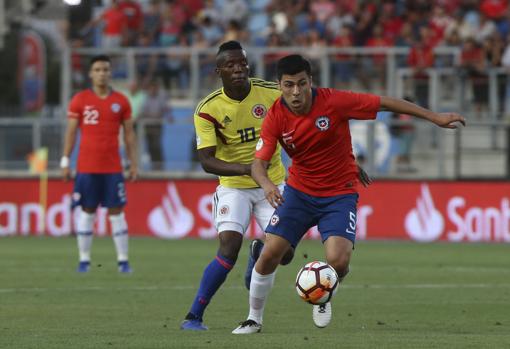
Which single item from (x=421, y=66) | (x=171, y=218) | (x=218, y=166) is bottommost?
(x=171, y=218)

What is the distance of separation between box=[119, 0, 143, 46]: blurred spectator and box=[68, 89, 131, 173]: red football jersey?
10.5m

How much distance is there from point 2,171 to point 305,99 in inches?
582

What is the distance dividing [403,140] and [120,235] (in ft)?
28.1

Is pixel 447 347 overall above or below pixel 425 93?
below

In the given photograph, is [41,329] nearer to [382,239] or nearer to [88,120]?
[88,120]

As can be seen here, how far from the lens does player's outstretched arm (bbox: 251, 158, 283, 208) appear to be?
30.9 feet

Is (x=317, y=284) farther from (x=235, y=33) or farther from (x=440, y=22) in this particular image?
(x=440, y=22)

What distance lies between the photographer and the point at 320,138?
9.99 m

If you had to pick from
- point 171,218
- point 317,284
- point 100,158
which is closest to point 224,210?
point 317,284

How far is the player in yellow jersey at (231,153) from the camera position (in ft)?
34.8

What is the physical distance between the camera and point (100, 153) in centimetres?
1611

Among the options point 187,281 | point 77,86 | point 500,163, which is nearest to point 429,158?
point 500,163

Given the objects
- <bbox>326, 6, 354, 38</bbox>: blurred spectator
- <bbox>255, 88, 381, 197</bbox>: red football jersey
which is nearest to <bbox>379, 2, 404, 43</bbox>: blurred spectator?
<bbox>326, 6, 354, 38</bbox>: blurred spectator

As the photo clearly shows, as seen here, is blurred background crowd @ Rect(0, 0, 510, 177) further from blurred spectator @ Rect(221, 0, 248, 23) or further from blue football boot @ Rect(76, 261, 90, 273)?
blue football boot @ Rect(76, 261, 90, 273)
